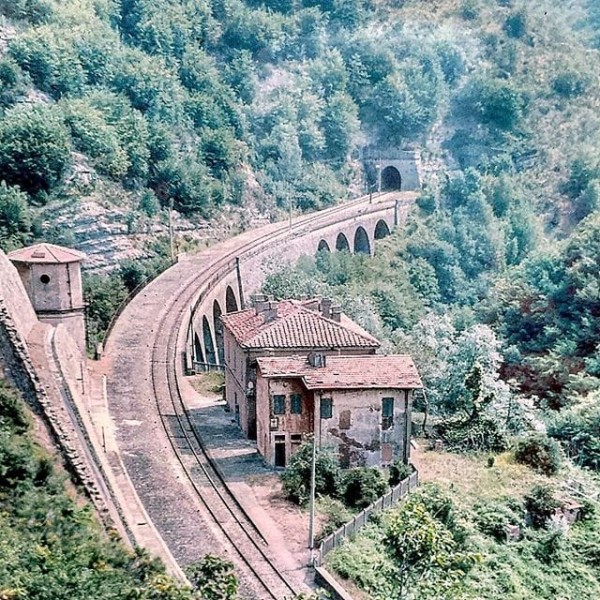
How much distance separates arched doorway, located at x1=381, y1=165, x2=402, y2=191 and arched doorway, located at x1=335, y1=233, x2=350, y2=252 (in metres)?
21.5

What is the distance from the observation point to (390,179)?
9544cm

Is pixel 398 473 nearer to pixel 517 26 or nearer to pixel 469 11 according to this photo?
pixel 517 26

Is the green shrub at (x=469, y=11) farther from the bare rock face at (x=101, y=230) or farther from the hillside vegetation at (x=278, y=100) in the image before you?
the bare rock face at (x=101, y=230)

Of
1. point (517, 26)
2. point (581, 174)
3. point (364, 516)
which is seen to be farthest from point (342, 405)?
point (517, 26)

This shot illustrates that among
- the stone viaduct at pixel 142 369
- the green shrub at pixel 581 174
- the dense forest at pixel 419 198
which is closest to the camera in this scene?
the stone viaduct at pixel 142 369

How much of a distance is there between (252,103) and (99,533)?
68.4 meters

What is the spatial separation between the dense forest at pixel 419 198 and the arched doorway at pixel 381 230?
1.57m

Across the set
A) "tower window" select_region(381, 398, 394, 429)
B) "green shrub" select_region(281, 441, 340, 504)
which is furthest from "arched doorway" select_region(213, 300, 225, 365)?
"green shrub" select_region(281, 441, 340, 504)

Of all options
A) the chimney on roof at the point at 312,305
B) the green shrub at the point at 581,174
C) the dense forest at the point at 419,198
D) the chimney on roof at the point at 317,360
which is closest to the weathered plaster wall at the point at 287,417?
the chimney on roof at the point at 317,360

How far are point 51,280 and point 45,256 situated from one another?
0.97 metres

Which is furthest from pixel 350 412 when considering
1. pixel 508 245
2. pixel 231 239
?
pixel 508 245

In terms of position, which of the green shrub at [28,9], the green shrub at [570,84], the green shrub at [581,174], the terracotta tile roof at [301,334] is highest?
the green shrub at [28,9]

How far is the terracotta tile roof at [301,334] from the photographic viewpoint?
33688 millimetres

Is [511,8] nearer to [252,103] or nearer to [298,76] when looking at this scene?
[298,76]
